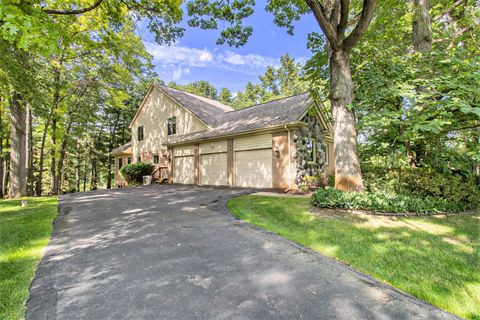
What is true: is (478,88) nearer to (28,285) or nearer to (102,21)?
(28,285)

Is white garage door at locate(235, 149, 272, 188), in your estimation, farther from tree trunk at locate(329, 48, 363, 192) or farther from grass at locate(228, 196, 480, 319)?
tree trunk at locate(329, 48, 363, 192)

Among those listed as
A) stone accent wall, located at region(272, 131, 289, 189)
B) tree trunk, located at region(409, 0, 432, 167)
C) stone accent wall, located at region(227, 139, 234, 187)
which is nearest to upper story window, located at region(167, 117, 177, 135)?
Answer: stone accent wall, located at region(227, 139, 234, 187)

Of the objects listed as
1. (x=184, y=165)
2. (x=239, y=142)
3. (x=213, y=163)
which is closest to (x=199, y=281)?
(x=239, y=142)

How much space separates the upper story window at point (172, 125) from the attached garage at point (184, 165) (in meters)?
A: 1.75

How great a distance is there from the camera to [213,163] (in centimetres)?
1331

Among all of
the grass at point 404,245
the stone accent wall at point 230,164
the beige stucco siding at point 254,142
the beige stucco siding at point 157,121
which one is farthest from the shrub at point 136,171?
the grass at point 404,245

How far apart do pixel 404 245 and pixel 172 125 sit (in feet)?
52.1

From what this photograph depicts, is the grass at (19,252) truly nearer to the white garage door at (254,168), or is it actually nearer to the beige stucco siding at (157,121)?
the white garage door at (254,168)

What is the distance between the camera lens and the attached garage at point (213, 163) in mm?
12719

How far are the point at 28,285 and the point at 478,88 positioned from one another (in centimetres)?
876

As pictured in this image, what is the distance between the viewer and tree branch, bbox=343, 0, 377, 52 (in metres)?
5.65

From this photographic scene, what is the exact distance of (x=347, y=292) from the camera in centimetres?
256

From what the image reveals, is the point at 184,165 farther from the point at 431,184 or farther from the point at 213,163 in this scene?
the point at 431,184

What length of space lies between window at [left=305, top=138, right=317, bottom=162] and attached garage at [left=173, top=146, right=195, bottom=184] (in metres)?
7.31
